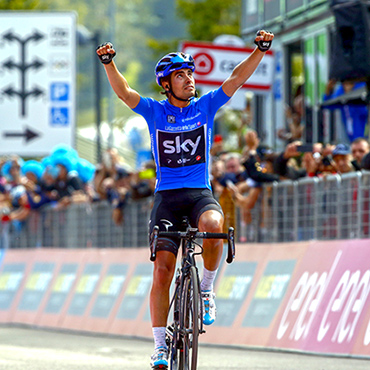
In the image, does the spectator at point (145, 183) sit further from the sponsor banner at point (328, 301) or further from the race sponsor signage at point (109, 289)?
the sponsor banner at point (328, 301)

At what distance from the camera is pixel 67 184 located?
1959 cm

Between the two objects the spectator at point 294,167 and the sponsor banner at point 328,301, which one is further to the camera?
the spectator at point 294,167

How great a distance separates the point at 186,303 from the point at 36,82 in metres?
19.1

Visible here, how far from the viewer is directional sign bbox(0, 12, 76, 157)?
1045 inches

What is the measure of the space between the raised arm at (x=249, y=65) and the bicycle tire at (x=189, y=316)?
146cm

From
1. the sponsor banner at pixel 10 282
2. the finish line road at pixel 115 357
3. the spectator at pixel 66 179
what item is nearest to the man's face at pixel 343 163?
the finish line road at pixel 115 357

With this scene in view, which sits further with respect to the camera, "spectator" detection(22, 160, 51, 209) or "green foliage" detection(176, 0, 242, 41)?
"green foliage" detection(176, 0, 242, 41)

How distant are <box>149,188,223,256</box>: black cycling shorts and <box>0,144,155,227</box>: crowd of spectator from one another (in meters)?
7.52

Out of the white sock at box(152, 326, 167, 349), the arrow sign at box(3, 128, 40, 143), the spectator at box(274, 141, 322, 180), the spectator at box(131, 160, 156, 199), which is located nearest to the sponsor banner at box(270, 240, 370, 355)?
the spectator at box(274, 141, 322, 180)

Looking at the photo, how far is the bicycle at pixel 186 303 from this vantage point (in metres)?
8.27

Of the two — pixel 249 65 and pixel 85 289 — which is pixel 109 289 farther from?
pixel 249 65

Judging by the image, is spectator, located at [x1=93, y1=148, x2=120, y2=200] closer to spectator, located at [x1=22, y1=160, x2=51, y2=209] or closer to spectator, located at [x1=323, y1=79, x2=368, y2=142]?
spectator, located at [x1=22, y1=160, x2=51, y2=209]

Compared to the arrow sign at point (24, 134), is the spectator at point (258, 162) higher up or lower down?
lower down

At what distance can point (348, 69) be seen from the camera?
13.9 meters
